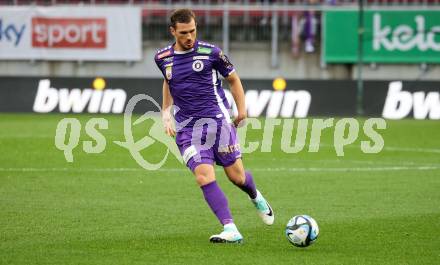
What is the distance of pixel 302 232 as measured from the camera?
8.90 m

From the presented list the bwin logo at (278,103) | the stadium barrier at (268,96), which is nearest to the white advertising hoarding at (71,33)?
the stadium barrier at (268,96)

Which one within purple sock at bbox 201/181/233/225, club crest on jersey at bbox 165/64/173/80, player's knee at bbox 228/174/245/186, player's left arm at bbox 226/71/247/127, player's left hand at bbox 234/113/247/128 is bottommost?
purple sock at bbox 201/181/233/225

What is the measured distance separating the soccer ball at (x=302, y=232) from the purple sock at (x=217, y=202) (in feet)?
1.92

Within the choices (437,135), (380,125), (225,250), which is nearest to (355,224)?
(225,250)

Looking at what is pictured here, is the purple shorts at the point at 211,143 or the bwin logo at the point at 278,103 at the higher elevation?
the purple shorts at the point at 211,143

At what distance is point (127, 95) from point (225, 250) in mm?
17096

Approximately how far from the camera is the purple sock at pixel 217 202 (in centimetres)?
921

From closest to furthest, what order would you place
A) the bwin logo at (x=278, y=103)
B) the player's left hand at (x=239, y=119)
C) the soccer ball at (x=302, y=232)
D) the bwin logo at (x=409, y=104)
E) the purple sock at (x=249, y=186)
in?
1. the soccer ball at (x=302, y=232)
2. the player's left hand at (x=239, y=119)
3. the purple sock at (x=249, y=186)
4. the bwin logo at (x=409, y=104)
5. the bwin logo at (x=278, y=103)

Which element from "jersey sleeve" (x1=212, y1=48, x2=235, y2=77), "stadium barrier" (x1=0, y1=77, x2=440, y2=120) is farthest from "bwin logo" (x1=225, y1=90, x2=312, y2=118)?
"jersey sleeve" (x1=212, y1=48, x2=235, y2=77)

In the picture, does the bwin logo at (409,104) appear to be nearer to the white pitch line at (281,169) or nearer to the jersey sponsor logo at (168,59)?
the white pitch line at (281,169)

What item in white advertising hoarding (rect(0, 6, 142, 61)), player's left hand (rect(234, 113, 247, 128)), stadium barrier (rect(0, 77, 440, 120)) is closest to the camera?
player's left hand (rect(234, 113, 247, 128))

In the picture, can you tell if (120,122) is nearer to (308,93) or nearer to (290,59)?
(308,93)

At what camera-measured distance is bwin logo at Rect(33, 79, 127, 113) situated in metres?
25.6

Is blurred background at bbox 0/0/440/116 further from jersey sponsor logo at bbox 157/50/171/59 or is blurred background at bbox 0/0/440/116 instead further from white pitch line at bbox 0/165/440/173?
jersey sponsor logo at bbox 157/50/171/59
